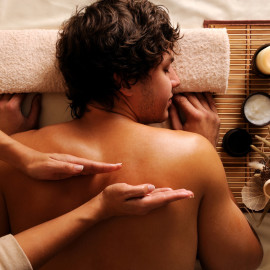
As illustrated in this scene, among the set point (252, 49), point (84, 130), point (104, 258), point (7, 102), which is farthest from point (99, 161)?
point (252, 49)

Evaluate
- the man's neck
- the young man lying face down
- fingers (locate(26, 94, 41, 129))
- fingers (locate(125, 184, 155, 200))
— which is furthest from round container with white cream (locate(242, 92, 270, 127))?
fingers (locate(26, 94, 41, 129))

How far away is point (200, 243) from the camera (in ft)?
3.54

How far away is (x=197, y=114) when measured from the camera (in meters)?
1.29

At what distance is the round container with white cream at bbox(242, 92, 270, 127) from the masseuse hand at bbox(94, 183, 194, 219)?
1.98ft

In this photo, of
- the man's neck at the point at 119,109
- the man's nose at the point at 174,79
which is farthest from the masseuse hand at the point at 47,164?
the man's nose at the point at 174,79

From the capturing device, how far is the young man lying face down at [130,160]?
94 centimetres

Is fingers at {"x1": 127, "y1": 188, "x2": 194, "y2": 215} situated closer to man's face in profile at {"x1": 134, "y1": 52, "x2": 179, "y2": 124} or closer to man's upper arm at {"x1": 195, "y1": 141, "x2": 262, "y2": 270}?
man's upper arm at {"x1": 195, "y1": 141, "x2": 262, "y2": 270}

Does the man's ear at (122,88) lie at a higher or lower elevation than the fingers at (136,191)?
higher

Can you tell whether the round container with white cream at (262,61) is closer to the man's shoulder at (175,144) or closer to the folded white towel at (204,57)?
the folded white towel at (204,57)

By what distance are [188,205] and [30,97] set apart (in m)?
0.88

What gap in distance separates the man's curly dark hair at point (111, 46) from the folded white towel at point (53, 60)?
0.57 feet

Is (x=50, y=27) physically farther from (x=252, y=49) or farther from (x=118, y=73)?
(x=252, y=49)

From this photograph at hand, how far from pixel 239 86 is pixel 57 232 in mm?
1037

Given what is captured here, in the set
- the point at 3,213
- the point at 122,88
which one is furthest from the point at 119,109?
the point at 3,213
